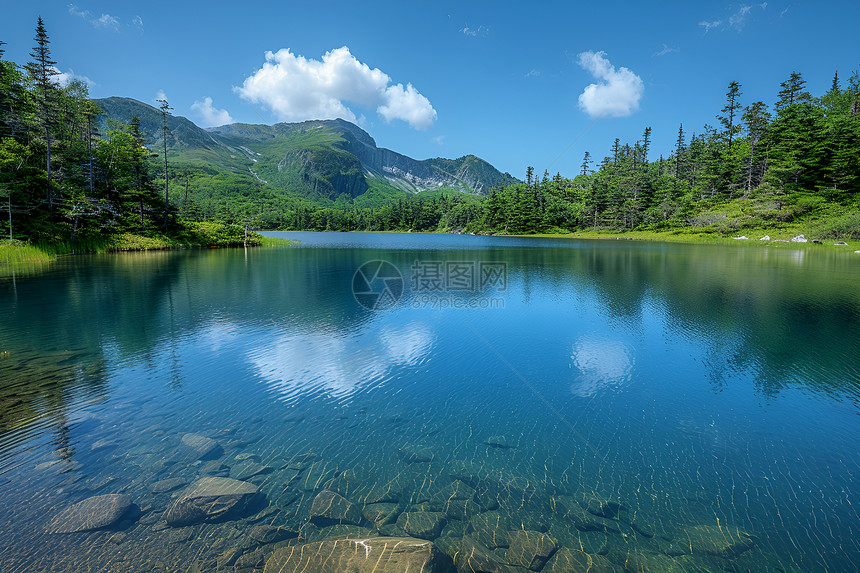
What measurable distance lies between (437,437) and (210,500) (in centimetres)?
497

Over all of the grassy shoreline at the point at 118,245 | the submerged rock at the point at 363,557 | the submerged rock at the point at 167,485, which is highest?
the grassy shoreline at the point at 118,245

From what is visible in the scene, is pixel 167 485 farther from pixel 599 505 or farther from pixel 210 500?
pixel 599 505

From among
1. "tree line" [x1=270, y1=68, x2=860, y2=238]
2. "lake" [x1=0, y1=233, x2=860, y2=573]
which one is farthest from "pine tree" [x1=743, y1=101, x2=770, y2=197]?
"lake" [x1=0, y1=233, x2=860, y2=573]

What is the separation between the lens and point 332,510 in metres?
6.60

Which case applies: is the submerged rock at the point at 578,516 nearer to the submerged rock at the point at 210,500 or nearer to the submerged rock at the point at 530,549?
the submerged rock at the point at 530,549

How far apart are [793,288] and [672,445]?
2896 centimetres

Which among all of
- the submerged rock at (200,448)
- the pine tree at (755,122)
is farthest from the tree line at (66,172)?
the pine tree at (755,122)

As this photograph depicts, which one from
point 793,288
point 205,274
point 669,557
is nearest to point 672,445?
point 669,557

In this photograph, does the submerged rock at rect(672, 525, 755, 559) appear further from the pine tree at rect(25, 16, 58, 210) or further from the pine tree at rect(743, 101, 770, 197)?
the pine tree at rect(743, 101, 770, 197)

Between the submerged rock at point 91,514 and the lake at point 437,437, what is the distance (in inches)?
1.2

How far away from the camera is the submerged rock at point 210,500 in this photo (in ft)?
20.8

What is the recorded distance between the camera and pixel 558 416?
10.3m

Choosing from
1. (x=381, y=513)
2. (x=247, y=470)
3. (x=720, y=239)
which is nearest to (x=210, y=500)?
(x=247, y=470)

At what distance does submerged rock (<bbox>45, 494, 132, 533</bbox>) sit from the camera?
6078 mm
